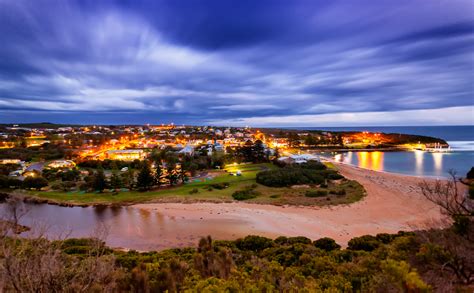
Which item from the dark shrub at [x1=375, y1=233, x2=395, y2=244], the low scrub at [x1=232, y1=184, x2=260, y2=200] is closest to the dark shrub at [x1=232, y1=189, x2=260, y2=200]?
the low scrub at [x1=232, y1=184, x2=260, y2=200]

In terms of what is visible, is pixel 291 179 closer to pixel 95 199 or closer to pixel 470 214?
pixel 95 199

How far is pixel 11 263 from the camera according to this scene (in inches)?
154

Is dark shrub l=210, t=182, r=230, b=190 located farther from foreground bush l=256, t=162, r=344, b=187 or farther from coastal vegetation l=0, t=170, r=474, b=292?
coastal vegetation l=0, t=170, r=474, b=292

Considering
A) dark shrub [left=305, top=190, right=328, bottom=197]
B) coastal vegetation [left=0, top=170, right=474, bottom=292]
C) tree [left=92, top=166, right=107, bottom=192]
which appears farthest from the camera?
tree [left=92, top=166, right=107, bottom=192]

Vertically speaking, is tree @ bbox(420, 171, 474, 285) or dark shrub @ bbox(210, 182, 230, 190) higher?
tree @ bbox(420, 171, 474, 285)

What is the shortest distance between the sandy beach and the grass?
4.47 ft

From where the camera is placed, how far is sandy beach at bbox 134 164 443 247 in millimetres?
17547

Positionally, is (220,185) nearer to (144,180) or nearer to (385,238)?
(144,180)

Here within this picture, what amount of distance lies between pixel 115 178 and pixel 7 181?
43.9 ft

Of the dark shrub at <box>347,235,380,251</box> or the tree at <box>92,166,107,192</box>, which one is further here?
the tree at <box>92,166,107,192</box>

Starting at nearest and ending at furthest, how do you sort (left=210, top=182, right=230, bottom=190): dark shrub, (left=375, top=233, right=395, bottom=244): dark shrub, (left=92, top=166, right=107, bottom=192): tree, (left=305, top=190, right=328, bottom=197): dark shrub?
(left=375, top=233, right=395, bottom=244): dark shrub < (left=305, top=190, right=328, bottom=197): dark shrub < (left=210, top=182, right=230, bottom=190): dark shrub < (left=92, top=166, right=107, bottom=192): tree

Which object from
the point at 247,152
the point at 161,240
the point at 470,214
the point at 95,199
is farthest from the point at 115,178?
the point at 470,214

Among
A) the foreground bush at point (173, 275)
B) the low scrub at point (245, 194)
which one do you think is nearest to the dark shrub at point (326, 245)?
the foreground bush at point (173, 275)

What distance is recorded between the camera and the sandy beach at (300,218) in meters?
17.5
